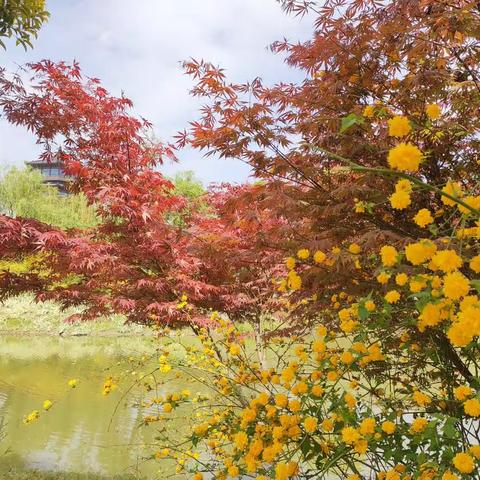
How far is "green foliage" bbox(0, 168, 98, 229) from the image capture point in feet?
68.6

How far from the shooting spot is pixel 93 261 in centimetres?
388

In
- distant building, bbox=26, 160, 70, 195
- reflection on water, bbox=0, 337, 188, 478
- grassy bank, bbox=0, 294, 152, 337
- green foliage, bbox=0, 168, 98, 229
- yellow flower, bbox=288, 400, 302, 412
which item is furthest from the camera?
green foliage, bbox=0, 168, 98, 229

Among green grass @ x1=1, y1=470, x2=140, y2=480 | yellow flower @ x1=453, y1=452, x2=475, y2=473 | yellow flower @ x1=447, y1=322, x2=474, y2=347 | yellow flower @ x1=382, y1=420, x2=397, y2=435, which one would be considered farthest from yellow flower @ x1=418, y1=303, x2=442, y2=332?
green grass @ x1=1, y1=470, x2=140, y2=480

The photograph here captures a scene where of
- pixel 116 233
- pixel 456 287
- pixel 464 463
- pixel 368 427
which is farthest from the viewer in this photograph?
pixel 116 233

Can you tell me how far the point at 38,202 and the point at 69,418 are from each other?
16857 mm

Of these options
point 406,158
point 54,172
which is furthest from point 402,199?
point 54,172

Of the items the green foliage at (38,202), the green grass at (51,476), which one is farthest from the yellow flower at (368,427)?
the green foliage at (38,202)

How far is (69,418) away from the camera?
743 cm

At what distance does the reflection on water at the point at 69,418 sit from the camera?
5801mm

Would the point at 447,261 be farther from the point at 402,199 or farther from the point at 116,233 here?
the point at 116,233

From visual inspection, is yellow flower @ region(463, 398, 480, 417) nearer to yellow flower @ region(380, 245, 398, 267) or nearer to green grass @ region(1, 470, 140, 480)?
yellow flower @ region(380, 245, 398, 267)

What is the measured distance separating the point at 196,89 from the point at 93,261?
1788 millimetres

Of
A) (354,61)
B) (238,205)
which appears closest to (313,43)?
(354,61)

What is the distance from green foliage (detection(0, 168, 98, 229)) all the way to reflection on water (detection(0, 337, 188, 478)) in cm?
918
